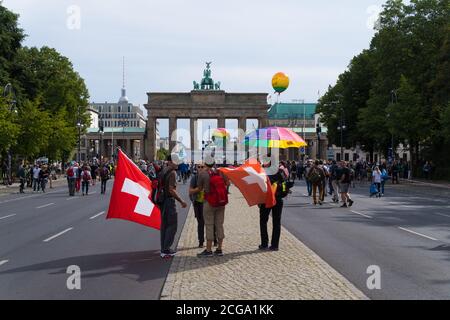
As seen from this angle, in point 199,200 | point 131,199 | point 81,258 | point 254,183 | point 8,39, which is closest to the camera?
point 81,258

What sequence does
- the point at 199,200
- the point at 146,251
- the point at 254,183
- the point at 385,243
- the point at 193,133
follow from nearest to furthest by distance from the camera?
1. the point at 254,183
2. the point at 146,251
3. the point at 199,200
4. the point at 385,243
5. the point at 193,133

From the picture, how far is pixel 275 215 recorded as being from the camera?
43.2ft

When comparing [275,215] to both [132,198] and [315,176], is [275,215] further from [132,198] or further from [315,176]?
[315,176]

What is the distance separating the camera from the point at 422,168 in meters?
61.5

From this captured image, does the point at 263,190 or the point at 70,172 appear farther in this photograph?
the point at 70,172

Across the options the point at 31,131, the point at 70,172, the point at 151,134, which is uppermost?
the point at 151,134

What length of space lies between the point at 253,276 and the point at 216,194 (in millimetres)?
2563

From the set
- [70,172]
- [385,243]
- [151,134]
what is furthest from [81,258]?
[151,134]

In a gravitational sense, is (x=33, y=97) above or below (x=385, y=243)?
above

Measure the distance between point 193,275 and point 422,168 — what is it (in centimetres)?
5451

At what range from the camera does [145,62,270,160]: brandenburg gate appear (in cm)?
11494

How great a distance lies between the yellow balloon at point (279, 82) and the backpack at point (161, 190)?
14963 mm
